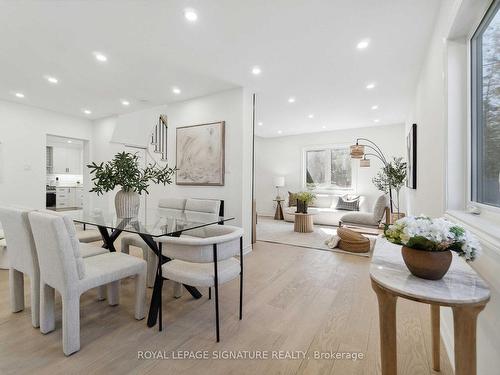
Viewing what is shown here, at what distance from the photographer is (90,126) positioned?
19.8 ft

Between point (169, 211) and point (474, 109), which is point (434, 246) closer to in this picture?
point (474, 109)

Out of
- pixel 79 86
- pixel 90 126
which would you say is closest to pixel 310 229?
pixel 79 86

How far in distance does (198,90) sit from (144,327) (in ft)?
11.3

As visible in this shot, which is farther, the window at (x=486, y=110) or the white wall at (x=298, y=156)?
the white wall at (x=298, y=156)

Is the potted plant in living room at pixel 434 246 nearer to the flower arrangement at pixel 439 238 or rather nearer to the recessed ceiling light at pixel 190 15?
the flower arrangement at pixel 439 238

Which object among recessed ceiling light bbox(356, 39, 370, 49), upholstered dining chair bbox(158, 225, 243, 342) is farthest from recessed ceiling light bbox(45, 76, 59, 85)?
recessed ceiling light bbox(356, 39, 370, 49)

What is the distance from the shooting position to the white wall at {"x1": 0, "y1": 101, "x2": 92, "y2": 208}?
463 cm

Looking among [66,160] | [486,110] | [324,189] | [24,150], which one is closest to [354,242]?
[486,110]

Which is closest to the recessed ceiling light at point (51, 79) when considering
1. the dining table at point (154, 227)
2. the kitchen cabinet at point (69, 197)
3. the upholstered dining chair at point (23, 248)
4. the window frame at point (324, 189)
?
the dining table at point (154, 227)

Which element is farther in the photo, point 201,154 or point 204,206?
point 201,154

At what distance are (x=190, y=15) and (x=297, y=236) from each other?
420cm

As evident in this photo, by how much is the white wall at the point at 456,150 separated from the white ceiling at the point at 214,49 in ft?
2.18

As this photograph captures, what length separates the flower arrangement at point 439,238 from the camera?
0.94 m

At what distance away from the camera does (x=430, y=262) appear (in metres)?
0.96
